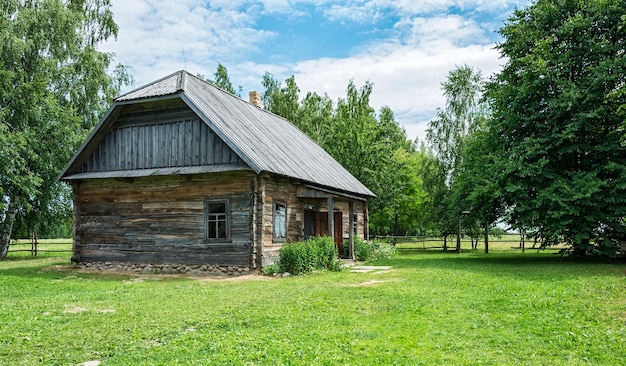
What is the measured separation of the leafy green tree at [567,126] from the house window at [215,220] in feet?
34.6

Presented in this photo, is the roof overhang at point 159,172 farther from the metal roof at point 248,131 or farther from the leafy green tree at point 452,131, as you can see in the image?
the leafy green tree at point 452,131

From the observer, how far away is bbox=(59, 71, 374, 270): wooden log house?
16125 mm

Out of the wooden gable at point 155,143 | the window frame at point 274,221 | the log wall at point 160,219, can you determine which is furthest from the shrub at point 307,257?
the wooden gable at point 155,143

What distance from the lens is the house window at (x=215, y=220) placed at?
54.7 ft

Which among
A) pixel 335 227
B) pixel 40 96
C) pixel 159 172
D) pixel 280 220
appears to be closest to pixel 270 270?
pixel 280 220

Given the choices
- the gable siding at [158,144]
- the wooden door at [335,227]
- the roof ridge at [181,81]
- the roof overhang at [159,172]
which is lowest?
the wooden door at [335,227]

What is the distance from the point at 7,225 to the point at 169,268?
13.2 m

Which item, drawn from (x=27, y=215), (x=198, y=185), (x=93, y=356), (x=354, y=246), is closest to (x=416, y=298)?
(x=93, y=356)

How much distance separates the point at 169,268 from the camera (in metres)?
17.1

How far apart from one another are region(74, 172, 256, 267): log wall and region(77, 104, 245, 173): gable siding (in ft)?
1.90

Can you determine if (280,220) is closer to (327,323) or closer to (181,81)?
(181,81)

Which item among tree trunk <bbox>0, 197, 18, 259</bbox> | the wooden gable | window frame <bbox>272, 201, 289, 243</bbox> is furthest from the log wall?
tree trunk <bbox>0, 197, 18, 259</bbox>

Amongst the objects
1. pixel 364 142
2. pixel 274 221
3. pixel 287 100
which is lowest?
pixel 274 221

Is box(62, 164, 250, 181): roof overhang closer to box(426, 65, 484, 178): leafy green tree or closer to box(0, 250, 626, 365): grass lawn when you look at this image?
box(0, 250, 626, 365): grass lawn
